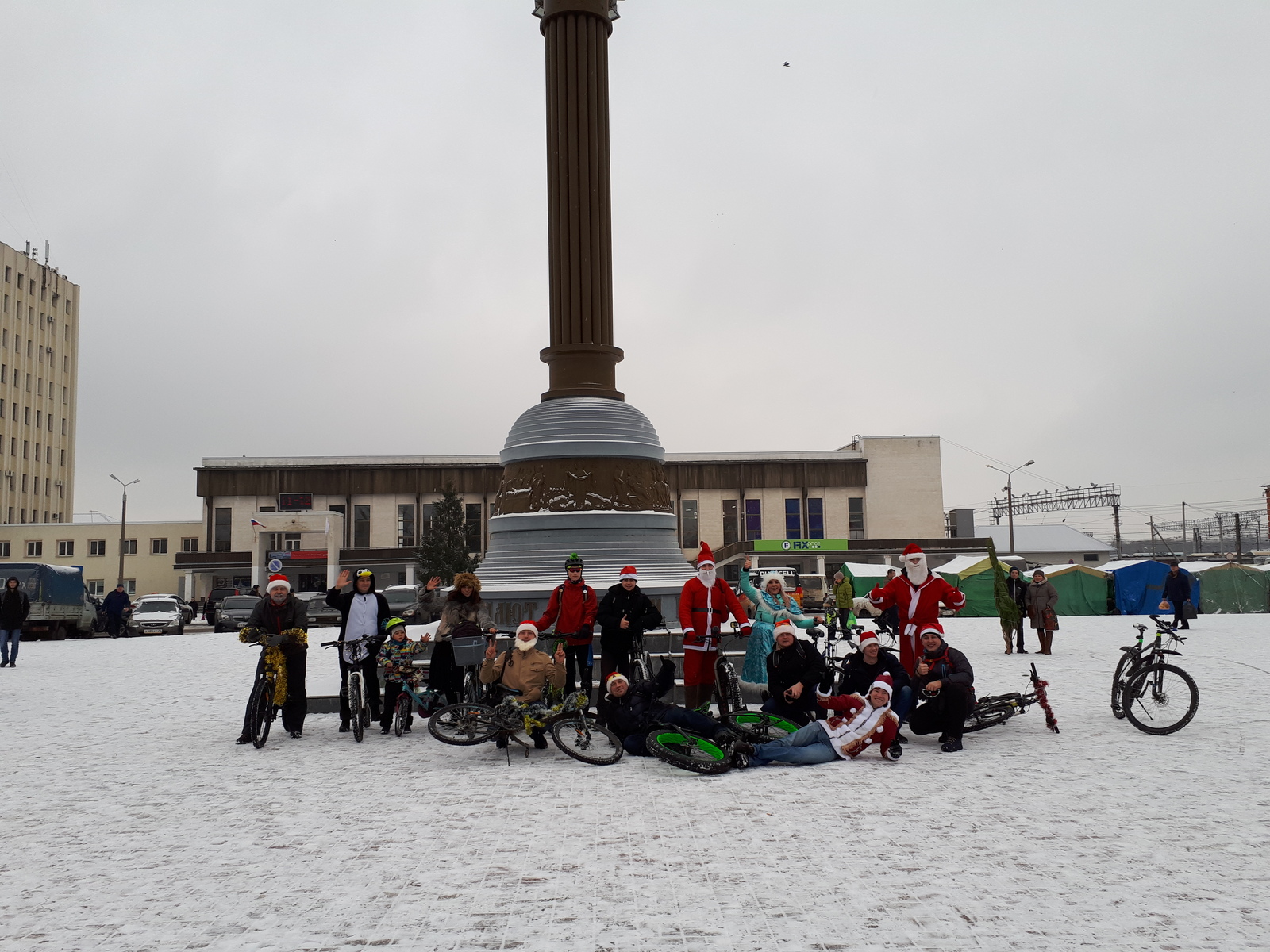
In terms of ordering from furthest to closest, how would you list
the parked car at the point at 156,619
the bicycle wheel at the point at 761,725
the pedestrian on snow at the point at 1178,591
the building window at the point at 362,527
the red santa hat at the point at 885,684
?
the building window at the point at 362,527, the parked car at the point at 156,619, the pedestrian on snow at the point at 1178,591, the bicycle wheel at the point at 761,725, the red santa hat at the point at 885,684

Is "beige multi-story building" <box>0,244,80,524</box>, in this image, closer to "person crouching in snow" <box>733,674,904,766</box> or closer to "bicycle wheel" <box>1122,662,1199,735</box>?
"person crouching in snow" <box>733,674,904,766</box>

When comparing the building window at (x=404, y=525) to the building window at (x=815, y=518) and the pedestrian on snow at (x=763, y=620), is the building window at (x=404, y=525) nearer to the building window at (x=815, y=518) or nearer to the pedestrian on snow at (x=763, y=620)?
the building window at (x=815, y=518)

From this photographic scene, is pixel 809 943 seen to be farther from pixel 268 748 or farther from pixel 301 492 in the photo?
pixel 301 492

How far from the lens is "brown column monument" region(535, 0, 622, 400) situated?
50.6 feet

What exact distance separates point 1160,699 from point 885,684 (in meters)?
2.81

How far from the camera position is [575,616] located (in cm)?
994

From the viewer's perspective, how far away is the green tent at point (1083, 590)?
112ft

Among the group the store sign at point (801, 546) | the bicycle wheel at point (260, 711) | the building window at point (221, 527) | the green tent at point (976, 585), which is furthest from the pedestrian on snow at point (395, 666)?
the building window at point (221, 527)

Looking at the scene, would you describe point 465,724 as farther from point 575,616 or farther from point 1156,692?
point 1156,692

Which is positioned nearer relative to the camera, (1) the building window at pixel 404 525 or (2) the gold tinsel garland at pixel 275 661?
(2) the gold tinsel garland at pixel 275 661

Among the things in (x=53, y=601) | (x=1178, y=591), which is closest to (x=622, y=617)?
(x=1178, y=591)

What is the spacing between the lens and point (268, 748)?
8891mm

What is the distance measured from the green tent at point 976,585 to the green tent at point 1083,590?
7.15 feet

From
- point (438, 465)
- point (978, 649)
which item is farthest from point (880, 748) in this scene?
point (438, 465)
